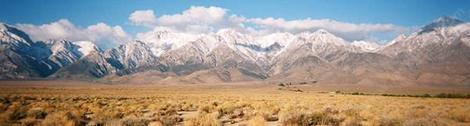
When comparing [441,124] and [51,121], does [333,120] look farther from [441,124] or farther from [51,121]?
[51,121]

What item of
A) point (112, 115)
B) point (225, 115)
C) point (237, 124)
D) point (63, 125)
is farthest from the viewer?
point (225, 115)

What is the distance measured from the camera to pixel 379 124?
2039 cm

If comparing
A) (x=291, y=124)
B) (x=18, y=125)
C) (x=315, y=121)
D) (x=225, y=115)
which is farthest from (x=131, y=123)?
(x=225, y=115)

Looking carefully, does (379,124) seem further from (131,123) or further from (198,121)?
(131,123)

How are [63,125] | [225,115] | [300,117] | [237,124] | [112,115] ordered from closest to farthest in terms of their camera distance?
[63,125], [300,117], [237,124], [112,115], [225,115]

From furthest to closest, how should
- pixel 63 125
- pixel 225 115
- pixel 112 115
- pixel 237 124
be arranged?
pixel 225 115 → pixel 112 115 → pixel 237 124 → pixel 63 125

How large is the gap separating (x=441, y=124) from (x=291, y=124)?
623 centimetres

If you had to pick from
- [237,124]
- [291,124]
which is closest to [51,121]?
[237,124]

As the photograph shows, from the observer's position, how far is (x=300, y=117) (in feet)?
72.6

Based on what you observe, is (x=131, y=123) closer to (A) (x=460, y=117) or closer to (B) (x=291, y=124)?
(B) (x=291, y=124)

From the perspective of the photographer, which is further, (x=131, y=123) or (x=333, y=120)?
(x=333, y=120)

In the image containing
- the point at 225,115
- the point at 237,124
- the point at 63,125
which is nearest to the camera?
the point at 63,125

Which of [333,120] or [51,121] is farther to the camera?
[333,120]

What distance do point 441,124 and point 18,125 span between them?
18091 millimetres
